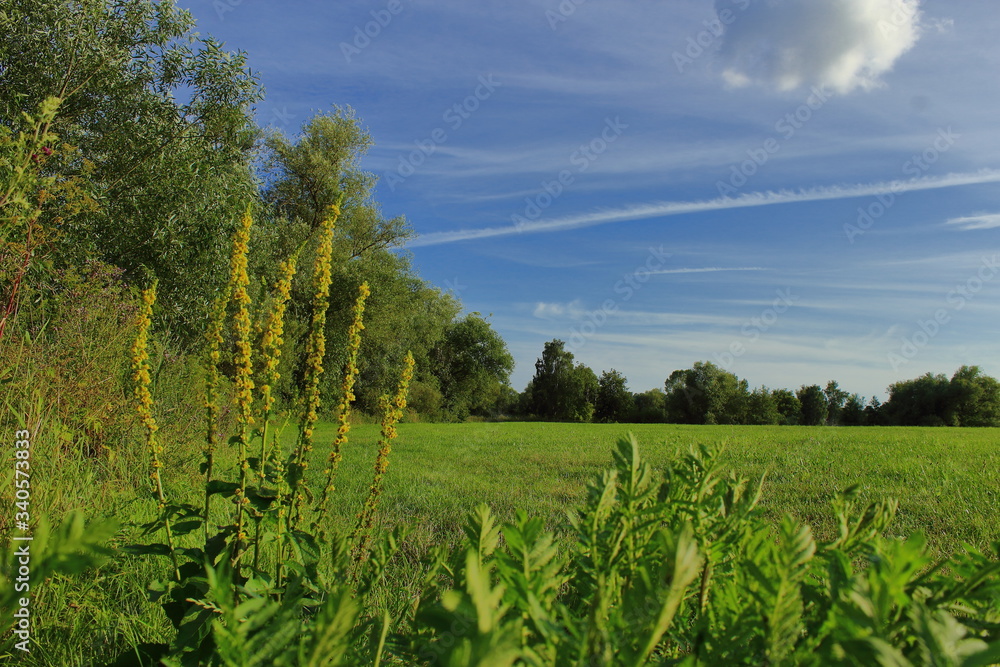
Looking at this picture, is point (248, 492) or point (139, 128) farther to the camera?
point (139, 128)

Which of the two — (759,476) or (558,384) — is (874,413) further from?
(759,476)

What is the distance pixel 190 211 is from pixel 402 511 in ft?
34.5

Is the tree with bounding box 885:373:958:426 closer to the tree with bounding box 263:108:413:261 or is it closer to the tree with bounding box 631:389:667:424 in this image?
the tree with bounding box 631:389:667:424

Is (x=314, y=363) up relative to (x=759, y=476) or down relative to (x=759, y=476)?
up

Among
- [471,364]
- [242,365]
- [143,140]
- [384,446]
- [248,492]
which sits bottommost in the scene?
[248,492]

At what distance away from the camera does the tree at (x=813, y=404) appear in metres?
47.4

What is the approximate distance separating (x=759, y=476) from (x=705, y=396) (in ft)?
164

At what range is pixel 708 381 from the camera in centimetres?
5262

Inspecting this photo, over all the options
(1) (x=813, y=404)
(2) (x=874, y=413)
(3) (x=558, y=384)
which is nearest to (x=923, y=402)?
(2) (x=874, y=413)

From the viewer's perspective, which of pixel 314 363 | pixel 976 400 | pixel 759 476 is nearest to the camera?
pixel 314 363

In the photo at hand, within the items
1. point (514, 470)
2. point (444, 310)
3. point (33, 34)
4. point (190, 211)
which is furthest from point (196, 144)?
point (444, 310)

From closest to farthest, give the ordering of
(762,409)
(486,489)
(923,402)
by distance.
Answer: (486,489) → (923,402) → (762,409)

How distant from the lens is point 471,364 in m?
41.5

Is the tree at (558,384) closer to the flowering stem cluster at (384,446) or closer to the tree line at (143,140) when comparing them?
the tree line at (143,140)
